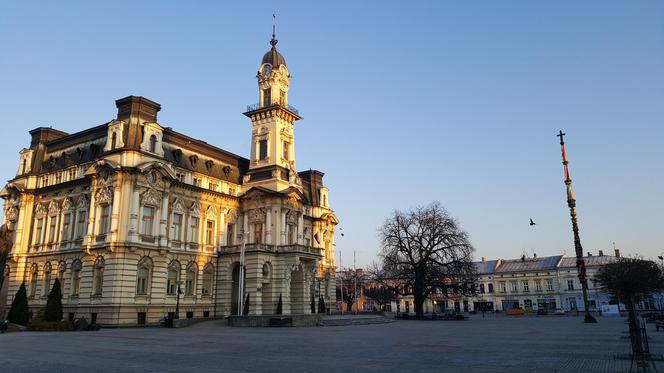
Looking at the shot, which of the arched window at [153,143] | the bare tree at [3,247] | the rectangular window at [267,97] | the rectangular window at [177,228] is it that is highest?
the rectangular window at [267,97]

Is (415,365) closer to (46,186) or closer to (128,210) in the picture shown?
(128,210)

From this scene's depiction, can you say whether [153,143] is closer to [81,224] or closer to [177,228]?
[177,228]

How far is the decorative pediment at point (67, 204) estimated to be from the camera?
49969 mm

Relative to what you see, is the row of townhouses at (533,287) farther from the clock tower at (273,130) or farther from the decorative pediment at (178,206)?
the decorative pediment at (178,206)

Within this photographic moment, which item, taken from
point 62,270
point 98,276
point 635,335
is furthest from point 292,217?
point 635,335

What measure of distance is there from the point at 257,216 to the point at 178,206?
30.6 ft

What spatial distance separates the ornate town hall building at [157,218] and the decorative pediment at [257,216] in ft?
0.37

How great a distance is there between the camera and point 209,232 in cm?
5500

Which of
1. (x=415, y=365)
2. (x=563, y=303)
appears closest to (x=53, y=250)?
(x=415, y=365)

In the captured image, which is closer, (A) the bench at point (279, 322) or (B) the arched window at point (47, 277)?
(A) the bench at point (279, 322)

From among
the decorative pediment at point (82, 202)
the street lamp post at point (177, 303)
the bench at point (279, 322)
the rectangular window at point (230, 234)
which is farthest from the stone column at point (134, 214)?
the bench at point (279, 322)

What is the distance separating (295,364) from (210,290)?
40.0m

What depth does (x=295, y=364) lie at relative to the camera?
51.8 ft

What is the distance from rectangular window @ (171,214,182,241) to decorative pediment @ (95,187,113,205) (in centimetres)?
686
